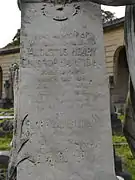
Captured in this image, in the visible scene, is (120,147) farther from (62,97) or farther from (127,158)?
(62,97)

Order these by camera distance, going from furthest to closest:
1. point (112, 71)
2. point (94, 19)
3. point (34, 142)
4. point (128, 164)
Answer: point (112, 71)
point (128, 164)
point (94, 19)
point (34, 142)

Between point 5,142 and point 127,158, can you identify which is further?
point 5,142

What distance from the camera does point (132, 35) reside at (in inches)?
131

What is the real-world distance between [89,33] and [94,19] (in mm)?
163

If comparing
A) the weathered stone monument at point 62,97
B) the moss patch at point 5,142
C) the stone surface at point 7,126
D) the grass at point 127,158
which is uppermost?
the weathered stone monument at point 62,97

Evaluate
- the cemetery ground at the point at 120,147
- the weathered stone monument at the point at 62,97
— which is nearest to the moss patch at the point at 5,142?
the cemetery ground at the point at 120,147

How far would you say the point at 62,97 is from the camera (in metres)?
3.57

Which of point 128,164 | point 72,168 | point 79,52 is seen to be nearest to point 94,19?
point 79,52

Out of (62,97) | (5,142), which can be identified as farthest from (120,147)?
(62,97)

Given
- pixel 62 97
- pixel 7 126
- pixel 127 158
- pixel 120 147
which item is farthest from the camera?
pixel 7 126

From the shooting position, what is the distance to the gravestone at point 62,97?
349 cm

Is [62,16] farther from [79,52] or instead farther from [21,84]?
[21,84]

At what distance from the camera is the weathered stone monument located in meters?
3.49

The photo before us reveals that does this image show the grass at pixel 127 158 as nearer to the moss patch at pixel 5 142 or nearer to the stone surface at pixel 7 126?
the moss patch at pixel 5 142
